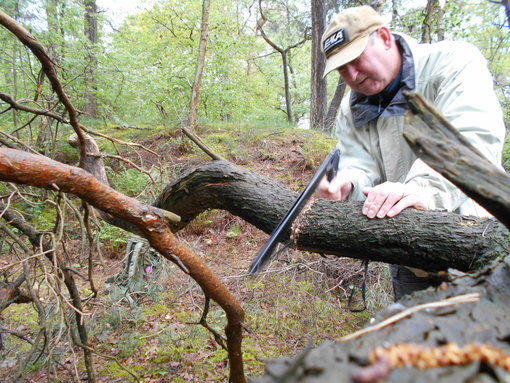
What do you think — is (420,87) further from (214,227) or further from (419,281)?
(214,227)

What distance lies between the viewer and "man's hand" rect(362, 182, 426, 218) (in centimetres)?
154

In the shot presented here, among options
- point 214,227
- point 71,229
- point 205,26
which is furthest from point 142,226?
point 205,26

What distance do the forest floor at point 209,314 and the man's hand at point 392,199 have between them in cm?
114

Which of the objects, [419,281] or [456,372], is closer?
[456,372]

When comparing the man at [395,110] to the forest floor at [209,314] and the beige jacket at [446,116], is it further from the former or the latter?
the forest floor at [209,314]

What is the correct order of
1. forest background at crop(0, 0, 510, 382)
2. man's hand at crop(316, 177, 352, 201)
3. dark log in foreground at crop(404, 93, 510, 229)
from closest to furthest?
dark log in foreground at crop(404, 93, 510, 229) → man's hand at crop(316, 177, 352, 201) → forest background at crop(0, 0, 510, 382)

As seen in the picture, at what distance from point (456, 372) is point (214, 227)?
579cm

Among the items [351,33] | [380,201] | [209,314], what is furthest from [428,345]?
[209,314]

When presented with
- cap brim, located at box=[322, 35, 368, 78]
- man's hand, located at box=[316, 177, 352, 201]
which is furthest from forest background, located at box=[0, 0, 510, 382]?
cap brim, located at box=[322, 35, 368, 78]

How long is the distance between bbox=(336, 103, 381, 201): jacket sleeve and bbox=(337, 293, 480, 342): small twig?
1365 millimetres

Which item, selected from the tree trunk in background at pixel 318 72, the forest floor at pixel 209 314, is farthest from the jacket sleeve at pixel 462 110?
the tree trunk in background at pixel 318 72

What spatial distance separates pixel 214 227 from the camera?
6.11m

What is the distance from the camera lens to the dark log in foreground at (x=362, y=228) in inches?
56.7

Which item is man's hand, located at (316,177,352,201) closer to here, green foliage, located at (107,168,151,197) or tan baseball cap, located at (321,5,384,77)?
tan baseball cap, located at (321,5,384,77)
